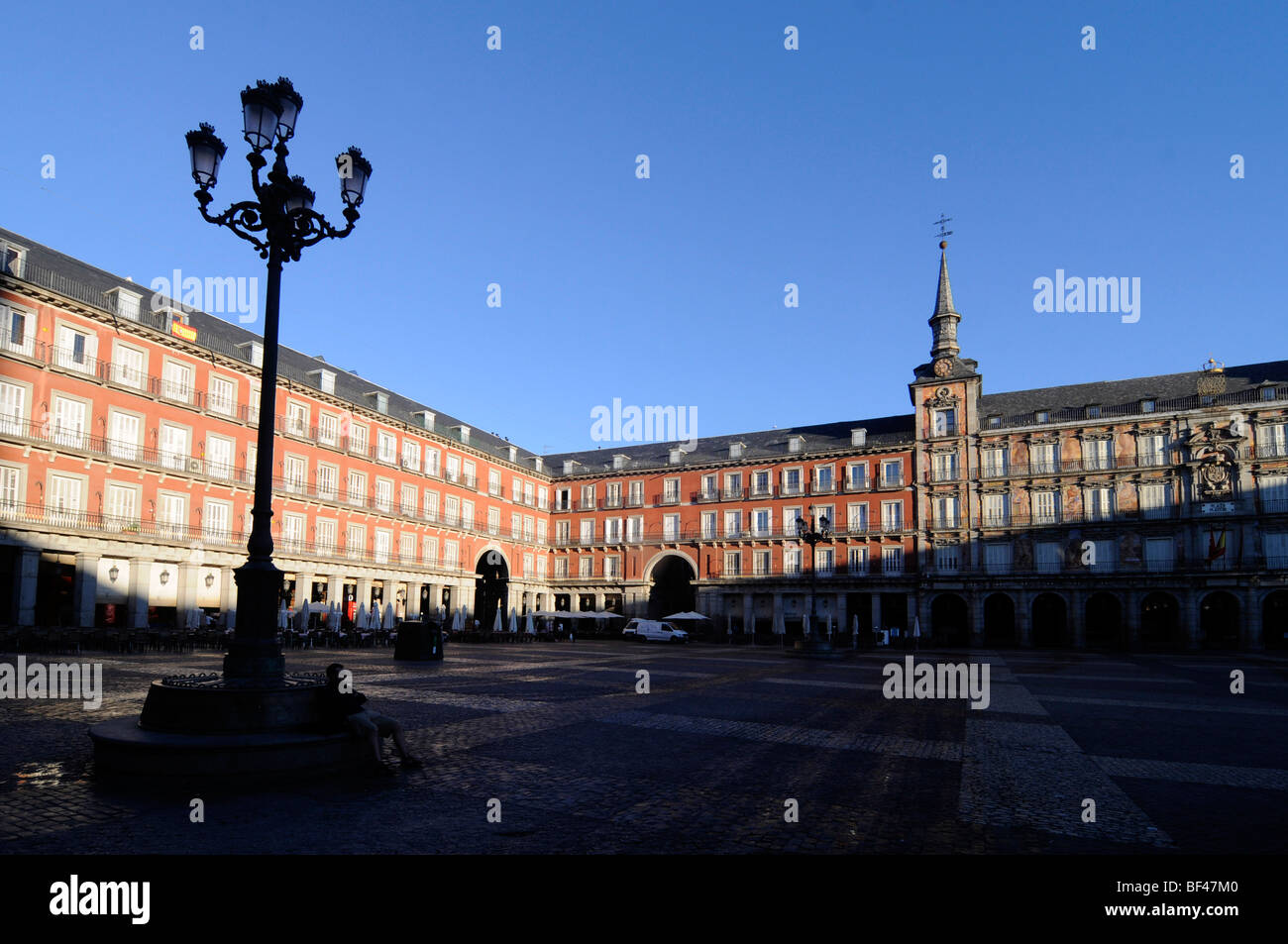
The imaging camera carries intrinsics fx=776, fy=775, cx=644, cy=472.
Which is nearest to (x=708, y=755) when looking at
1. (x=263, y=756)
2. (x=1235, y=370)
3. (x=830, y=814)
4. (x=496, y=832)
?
(x=830, y=814)

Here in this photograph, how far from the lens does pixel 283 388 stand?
123 feet

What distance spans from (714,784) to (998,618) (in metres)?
42.3

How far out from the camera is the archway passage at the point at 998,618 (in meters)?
44.0

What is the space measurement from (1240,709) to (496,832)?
14.4 m

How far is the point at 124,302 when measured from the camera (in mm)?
31531

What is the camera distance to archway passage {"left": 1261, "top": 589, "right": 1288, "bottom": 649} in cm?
3859

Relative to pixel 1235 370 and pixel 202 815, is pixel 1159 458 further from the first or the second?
pixel 202 815

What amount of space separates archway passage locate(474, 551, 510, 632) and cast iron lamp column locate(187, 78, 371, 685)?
41.2 meters

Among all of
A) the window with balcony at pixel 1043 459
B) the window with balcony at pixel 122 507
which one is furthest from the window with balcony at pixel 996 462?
the window with balcony at pixel 122 507

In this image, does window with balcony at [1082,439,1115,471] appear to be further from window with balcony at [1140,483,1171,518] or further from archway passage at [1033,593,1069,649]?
archway passage at [1033,593,1069,649]

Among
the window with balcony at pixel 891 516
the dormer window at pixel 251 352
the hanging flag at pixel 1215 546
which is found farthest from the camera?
Result: the window with balcony at pixel 891 516

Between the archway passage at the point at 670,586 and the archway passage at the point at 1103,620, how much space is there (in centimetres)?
2401

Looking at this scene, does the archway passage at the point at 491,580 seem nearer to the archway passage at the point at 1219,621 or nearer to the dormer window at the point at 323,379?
the dormer window at the point at 323,379
